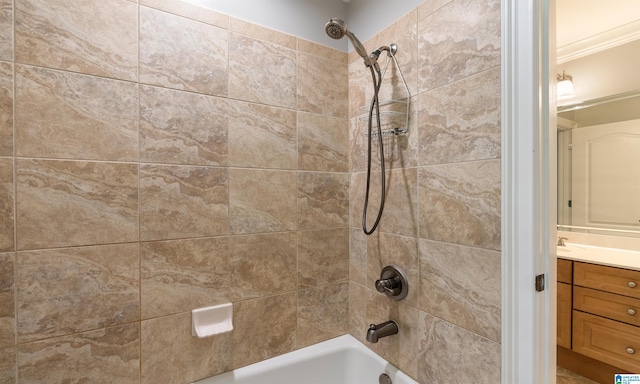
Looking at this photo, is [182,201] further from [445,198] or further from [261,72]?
[445,198]

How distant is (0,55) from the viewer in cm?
90

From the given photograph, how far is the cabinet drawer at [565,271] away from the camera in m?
1.99

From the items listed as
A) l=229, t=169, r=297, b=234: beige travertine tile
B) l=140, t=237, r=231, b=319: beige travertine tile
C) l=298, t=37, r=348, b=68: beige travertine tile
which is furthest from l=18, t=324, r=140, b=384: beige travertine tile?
l=298, t=37, r=348, b=68: beige travertine tile

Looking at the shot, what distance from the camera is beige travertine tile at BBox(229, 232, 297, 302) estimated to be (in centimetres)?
129

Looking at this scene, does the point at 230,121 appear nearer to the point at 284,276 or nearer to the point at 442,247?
the point at 284,276

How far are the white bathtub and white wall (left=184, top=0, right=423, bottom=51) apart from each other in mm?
1612

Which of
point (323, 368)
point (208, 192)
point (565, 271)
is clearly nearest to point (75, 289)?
point (208, 192)

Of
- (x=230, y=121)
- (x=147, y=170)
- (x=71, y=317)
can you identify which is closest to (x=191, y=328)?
(x=71, y=317)

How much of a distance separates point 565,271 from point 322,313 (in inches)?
70.9

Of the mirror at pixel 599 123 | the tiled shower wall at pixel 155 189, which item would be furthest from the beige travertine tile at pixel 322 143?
the mirror at pixel 599 123

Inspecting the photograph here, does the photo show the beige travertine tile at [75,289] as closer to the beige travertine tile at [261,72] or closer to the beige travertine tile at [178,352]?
the beige travertine tile at [178,352]

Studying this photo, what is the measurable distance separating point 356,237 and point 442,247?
538mm

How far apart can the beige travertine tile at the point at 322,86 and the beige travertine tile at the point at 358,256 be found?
0.67 meters

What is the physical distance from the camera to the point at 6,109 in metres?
0.91
